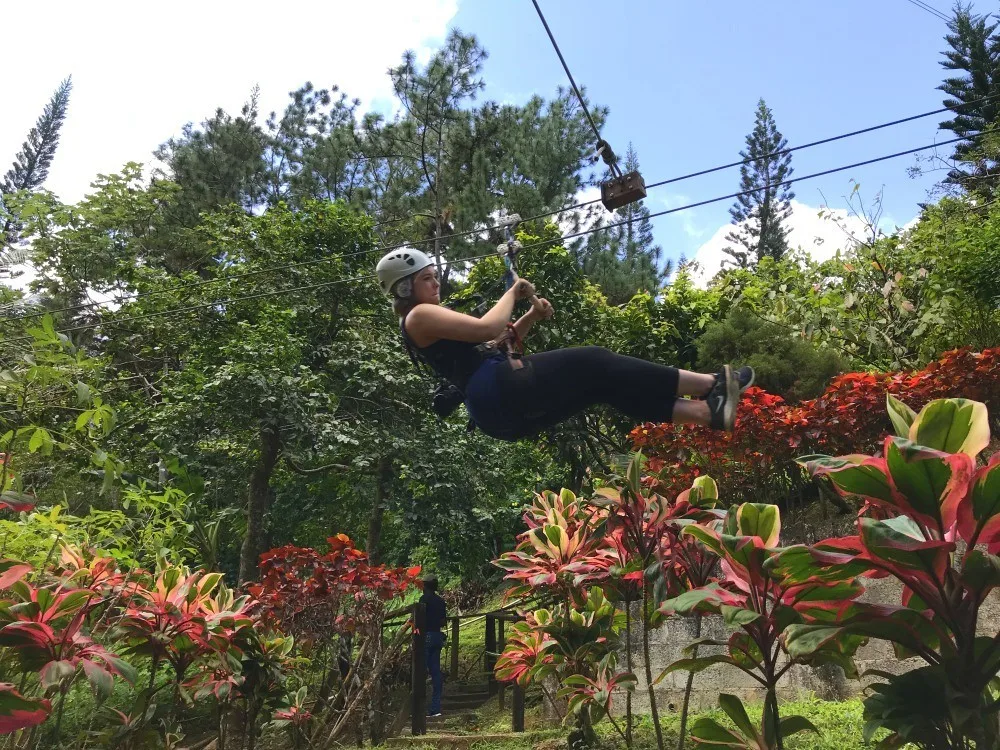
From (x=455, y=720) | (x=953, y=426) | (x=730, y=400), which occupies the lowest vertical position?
(x=455, y=720)

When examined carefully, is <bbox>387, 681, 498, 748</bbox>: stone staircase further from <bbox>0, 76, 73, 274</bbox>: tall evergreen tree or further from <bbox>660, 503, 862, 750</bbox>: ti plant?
<bbox>0, 76, 73, 274</bbox>: tall evergreen tree

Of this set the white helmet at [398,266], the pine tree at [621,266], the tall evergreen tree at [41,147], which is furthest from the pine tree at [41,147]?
the white helmet at [398,266]

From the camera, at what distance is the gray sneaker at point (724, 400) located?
2.47m

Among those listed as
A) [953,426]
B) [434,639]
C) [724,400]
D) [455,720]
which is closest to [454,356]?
[724,400]

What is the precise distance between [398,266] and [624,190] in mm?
1218

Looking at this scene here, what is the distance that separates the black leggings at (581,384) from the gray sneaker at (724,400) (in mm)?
129

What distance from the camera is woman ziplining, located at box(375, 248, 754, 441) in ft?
8.27

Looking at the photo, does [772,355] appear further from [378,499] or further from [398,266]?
[378,499]

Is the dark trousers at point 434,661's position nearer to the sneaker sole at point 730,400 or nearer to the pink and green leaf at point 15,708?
the sneaker sole at point 730,400

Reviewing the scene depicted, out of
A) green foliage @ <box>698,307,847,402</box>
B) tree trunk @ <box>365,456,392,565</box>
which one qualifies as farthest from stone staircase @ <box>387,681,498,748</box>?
green foliage @ <box>698,307,847,402</box>

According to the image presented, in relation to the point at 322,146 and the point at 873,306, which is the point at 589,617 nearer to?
the point at 873,306

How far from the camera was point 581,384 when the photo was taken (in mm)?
2543

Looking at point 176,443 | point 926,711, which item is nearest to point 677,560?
point 926,711

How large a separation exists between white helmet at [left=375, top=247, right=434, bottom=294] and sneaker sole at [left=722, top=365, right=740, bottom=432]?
1.16 metres
